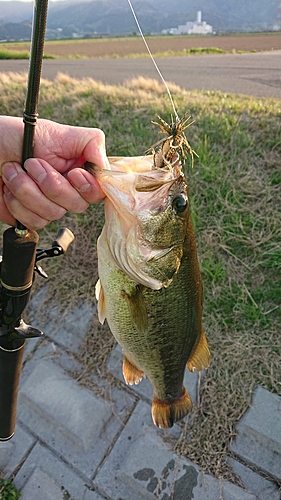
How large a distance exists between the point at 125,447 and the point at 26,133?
6.94 ft

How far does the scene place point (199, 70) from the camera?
8.71 metres

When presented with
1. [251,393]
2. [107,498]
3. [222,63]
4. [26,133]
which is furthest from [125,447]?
[222,63]

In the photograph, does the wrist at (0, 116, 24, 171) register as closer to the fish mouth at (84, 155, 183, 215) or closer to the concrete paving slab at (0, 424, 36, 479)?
the fish mouth at (84, 155, 183, 215)

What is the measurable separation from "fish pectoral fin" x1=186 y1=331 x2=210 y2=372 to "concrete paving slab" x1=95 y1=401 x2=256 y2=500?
3.25ft

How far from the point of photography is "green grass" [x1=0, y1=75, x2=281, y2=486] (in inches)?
102

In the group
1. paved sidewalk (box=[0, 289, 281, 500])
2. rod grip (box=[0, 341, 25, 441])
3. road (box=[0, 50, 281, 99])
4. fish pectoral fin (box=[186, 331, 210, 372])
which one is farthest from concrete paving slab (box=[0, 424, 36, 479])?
road (box=[0, 50, 281, 99])

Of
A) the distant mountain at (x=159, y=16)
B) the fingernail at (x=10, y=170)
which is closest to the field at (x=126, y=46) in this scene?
the distant mountain at (x=159, y=16)

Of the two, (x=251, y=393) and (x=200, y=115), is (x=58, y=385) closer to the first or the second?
(x=251, y=393)

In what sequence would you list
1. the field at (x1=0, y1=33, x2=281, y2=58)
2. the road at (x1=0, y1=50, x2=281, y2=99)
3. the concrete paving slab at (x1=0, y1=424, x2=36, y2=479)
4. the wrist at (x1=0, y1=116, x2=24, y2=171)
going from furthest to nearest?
the field at (x1=0, y1=33, x2=281, y2=58) → the road at (x1=0, y1=50, x2=281, y2=99) → the concrete paving slab at (x1=0, y1=424, x2=36, y2=479) → the wrist at (x1=0, y1=116, x2=24, y2=171)

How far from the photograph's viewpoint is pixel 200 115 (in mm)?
4359

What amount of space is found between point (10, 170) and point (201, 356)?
3.61ft

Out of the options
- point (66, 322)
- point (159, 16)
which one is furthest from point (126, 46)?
point (66, 322)

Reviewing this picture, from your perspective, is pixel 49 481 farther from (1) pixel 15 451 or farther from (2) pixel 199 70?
(2) pixel 199 70

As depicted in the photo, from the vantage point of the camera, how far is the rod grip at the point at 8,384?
62.9 inches
